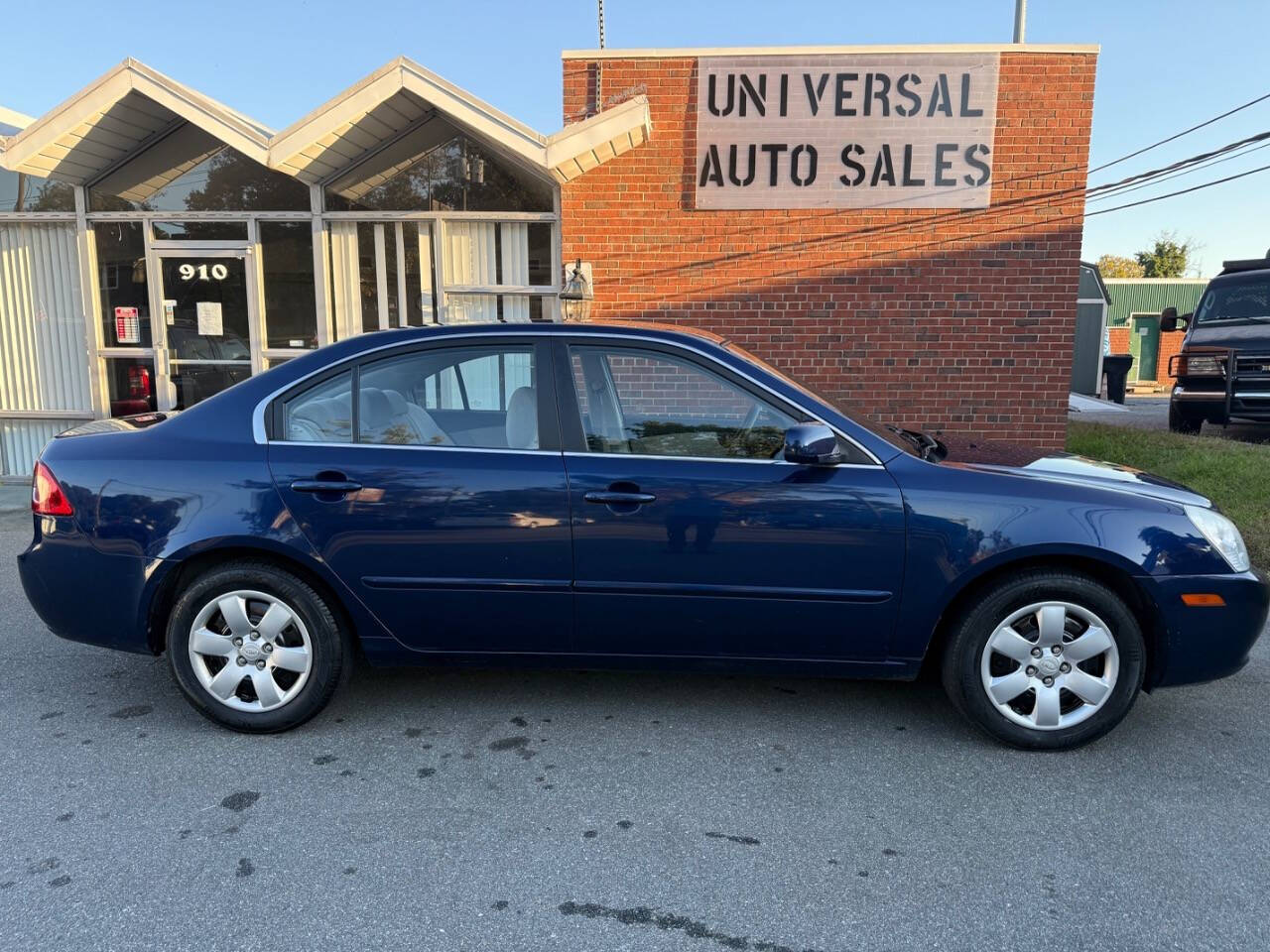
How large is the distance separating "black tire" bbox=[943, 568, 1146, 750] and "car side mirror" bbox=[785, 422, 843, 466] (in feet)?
2.59

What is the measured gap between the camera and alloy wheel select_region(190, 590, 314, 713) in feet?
11.2

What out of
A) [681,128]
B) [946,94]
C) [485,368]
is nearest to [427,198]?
[681,128]

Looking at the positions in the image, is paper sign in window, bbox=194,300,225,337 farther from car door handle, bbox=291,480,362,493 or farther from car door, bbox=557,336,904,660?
car door, bbox=557,336,904,660

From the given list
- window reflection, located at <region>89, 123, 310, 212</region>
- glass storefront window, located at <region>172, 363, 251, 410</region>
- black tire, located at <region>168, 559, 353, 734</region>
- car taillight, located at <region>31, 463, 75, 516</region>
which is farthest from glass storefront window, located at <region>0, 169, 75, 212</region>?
black tire, located at <region>168, 559, 353, 734</region>

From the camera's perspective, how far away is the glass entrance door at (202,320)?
27.8 feet

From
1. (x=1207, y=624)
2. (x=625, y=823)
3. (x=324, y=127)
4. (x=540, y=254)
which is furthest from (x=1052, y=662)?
(x=324, y=127)

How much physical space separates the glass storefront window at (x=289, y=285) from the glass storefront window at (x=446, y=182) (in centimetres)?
56

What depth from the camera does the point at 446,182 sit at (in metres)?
8.27

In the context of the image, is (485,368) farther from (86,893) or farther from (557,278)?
(557,278)

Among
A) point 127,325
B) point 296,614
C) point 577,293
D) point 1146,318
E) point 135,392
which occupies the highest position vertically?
point 1146,318

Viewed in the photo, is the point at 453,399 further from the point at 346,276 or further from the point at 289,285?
the point at 289,285

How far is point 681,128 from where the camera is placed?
776 centimetres

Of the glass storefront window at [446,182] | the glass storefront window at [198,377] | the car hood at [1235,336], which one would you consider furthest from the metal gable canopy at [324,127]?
the car hood at [1235,336]

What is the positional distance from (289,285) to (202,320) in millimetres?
956
